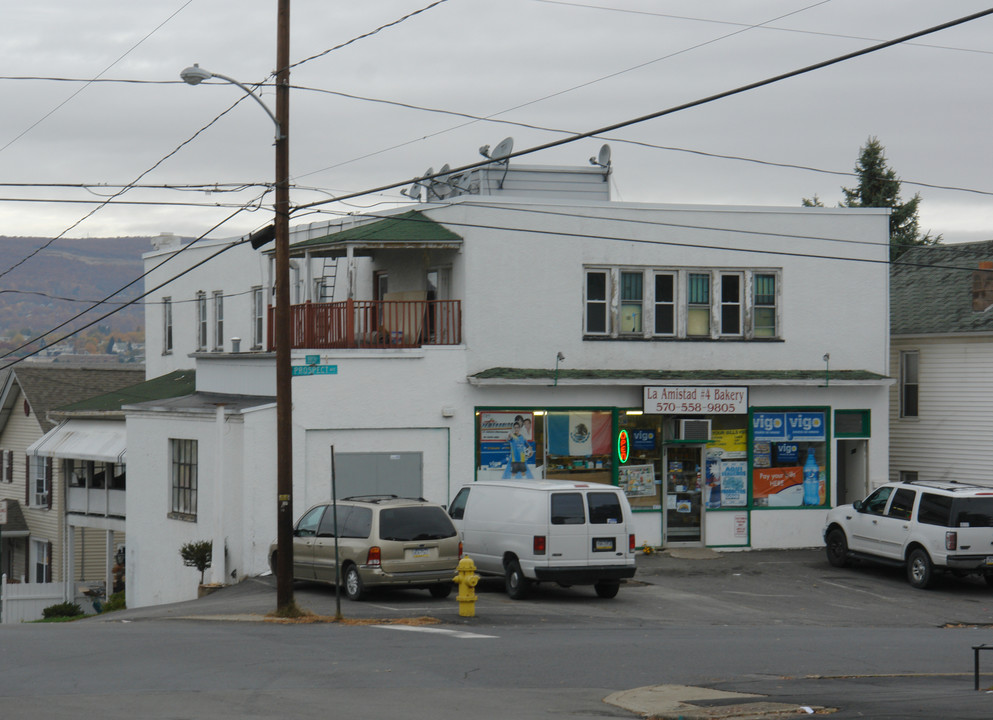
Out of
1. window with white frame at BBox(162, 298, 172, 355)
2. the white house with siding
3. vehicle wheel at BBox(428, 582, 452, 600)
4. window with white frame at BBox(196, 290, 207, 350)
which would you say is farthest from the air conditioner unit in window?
window with white frame at BBox(162, 298, 172, 355)

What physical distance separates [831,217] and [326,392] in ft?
40.7

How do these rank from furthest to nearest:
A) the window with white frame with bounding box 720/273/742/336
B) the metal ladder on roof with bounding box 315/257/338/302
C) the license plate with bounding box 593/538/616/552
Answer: the metal ladder on roof with bounding box 315/257/338/302, the window with white frame with bounding box 720/273/742/336, the license plate with bounding box 593/538/616/552

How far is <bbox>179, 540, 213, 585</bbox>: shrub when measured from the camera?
25047mm

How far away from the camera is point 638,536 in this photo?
28156 millimetres

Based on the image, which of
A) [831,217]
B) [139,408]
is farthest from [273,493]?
[831,217]

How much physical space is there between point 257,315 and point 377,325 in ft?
31.4

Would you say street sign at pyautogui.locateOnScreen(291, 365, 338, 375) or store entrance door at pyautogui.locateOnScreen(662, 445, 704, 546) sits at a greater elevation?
street sign at pyautogui.locateOnScreen(291, 365, 338, 375)

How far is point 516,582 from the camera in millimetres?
21406

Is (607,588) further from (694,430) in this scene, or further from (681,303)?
(681,303)

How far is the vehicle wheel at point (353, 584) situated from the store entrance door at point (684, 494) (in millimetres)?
9676

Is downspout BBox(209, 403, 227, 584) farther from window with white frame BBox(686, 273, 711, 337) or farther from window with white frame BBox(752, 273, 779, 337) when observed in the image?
window with white frame BBox(752, 273, 779, 337)

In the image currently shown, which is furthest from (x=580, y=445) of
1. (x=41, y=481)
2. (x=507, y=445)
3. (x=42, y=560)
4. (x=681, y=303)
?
(x=42, y=560)

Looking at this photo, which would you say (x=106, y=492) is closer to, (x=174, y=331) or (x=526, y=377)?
(x=174, y=331)

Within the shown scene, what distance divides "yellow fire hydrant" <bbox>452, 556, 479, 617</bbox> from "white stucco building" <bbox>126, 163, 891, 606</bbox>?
7.28 metres
